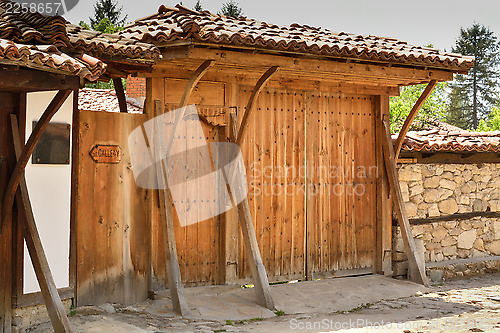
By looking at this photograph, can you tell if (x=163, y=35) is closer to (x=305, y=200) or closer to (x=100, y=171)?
(x=100, y=171)

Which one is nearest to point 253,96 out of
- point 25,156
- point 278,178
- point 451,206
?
point 278,178

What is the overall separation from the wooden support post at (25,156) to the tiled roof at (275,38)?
A: 1.68 meters

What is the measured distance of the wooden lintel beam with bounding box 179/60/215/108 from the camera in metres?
6.58

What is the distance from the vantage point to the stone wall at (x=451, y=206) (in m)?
9.15

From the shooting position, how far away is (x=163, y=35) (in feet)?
20.6

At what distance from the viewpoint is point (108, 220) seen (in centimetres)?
655

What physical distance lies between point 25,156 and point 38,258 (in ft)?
3.03

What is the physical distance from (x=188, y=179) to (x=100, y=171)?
123cm

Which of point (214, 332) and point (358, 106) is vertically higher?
point (358, 106)

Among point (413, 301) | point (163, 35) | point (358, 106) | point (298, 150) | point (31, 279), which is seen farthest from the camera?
point (358, 106)

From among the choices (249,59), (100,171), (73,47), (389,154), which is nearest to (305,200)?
(389,154)

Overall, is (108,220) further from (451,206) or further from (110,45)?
(451,206)

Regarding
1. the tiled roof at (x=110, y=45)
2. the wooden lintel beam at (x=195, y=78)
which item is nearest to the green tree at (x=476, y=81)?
the wooden lintel beam at (x=195, y=78)

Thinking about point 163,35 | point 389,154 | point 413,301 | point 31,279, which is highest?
point 163,35
